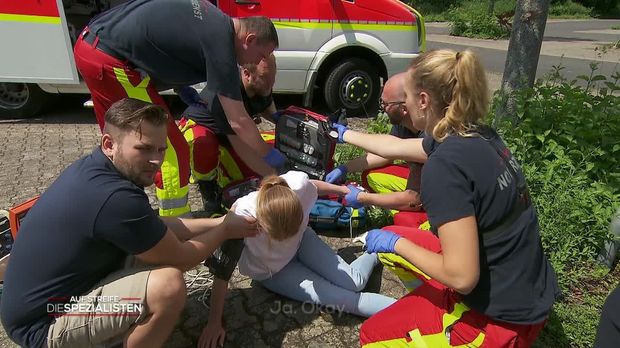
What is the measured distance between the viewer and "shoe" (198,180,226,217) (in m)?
3.55

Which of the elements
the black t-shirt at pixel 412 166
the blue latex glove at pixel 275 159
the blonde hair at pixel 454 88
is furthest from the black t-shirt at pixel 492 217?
the blue latex glove at pixel 275 159

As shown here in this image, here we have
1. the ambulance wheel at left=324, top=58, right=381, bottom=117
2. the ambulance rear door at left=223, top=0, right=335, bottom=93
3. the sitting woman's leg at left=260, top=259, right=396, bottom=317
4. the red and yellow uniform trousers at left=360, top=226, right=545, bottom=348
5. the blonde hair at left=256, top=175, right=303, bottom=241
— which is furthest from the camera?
the ambulance wheel at left=324, top=58, right=381, bottom=117

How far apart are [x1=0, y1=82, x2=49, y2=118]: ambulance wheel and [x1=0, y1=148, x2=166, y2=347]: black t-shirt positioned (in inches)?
180

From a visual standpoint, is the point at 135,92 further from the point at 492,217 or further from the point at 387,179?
the point at 492,217

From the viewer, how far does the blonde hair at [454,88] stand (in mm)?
1653

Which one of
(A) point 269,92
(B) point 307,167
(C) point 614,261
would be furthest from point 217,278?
(C) point 614,261

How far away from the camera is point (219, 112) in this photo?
3.31 m

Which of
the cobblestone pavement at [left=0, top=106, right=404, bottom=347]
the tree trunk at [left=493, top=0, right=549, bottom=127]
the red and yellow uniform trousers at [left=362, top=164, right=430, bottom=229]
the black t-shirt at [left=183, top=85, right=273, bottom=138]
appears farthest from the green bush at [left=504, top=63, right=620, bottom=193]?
the black t-shirt at [left=183, top=85, right=273, bottom=138]

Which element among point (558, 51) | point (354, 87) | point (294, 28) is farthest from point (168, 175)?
point (558, 51)

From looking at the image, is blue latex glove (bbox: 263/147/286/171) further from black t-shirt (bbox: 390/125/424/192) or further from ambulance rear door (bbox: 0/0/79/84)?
ambulance rear door (bbox: 0/0/79/84)

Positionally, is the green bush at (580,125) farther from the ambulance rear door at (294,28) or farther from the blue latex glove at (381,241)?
the ambulance rear door at (294,28)

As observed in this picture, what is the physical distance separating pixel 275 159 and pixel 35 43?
10.9 ft

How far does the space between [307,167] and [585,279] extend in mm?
1840

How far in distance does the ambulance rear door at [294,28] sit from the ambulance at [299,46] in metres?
0.01
